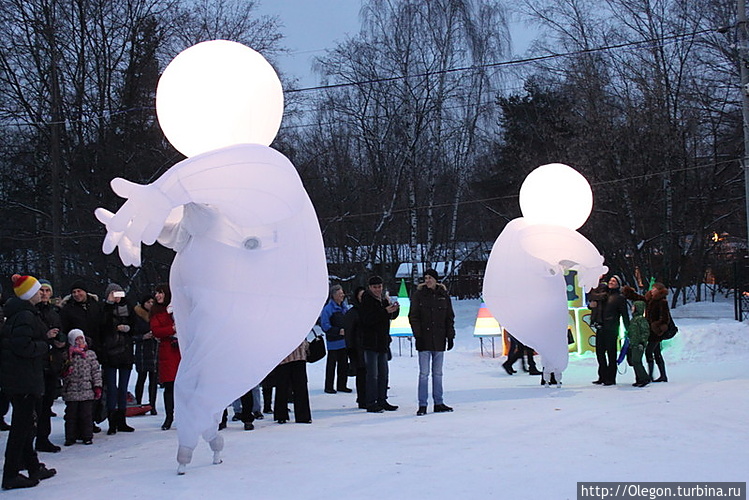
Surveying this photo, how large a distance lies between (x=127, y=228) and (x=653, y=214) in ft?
67.0

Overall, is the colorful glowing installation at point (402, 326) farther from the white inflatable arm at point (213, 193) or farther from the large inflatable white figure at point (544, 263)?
the white inflatable arm at point (213, 193)

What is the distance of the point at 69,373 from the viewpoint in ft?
26.9

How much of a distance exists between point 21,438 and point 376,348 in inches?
186

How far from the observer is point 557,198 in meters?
11.0

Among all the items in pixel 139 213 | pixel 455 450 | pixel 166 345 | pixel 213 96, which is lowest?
pixel 455 450

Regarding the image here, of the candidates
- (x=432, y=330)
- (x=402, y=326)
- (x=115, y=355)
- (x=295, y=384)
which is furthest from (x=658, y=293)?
(x=115, y=355)

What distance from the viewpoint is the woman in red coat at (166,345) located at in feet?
29.2

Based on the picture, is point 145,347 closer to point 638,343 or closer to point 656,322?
point 638,343

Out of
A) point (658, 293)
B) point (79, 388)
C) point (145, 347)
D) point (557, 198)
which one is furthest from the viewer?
point (658, 293)

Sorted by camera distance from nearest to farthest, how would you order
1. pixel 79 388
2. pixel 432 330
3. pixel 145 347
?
pixel 79 388, pixel 432 330, pixel 145 347

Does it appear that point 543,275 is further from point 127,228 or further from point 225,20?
point 225,20

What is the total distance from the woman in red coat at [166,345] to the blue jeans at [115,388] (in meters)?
0.46

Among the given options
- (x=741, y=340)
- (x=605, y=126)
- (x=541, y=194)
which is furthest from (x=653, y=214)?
(x=541, y=194)

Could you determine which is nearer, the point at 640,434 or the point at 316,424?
the point at 640,434
